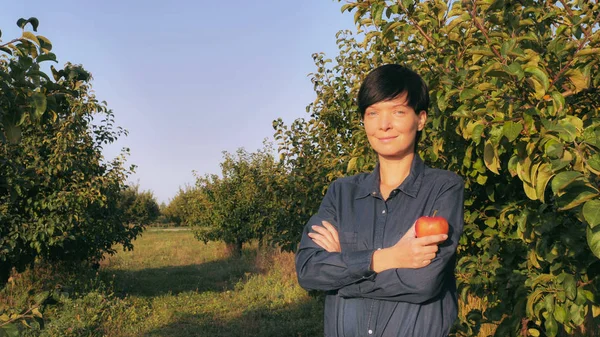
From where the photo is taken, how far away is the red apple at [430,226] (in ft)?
6.83

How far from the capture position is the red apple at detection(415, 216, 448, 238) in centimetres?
208

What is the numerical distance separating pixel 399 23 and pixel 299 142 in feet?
14.3

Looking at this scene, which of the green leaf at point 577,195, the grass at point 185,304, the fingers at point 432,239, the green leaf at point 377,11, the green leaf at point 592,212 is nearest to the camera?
the green leaf at point 592,212

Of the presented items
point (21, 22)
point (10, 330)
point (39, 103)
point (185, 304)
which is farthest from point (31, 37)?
point (185, 304)

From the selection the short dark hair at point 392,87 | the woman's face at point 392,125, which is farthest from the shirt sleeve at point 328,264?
the short dark hair at point 392,87

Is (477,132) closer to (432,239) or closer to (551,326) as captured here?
(432,239)

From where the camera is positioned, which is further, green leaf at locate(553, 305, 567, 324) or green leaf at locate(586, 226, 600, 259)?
green leaf at locate(553, 305, 567, 324)

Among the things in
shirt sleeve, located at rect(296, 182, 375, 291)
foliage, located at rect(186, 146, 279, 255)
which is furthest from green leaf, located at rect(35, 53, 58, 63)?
foliage, located at rect(186, 146, 279, 255)

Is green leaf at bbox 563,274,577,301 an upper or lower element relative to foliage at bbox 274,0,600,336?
lower

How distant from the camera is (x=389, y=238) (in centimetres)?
234

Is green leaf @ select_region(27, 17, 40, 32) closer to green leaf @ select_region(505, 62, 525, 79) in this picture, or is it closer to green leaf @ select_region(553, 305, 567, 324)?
green leaf @ select_region(505, 62, 525, 79)

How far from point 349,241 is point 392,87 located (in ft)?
2.28

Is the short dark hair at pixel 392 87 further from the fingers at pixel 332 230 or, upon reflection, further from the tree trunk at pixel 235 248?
the tree trunk at pixel 235 248

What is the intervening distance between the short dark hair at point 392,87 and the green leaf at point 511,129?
0.36 m
